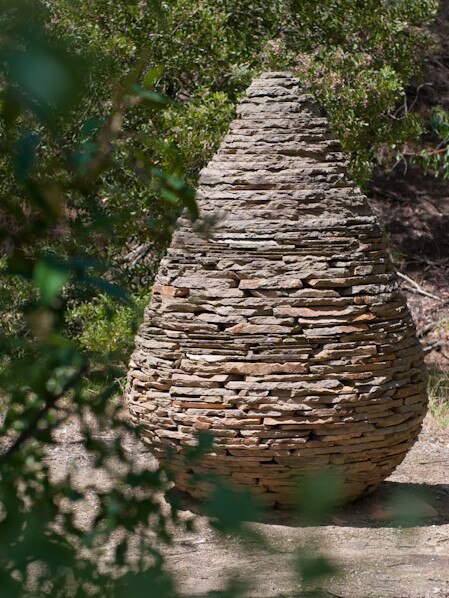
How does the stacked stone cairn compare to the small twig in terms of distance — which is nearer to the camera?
the stacked stone cairn

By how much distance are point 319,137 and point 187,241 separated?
873 millimetres

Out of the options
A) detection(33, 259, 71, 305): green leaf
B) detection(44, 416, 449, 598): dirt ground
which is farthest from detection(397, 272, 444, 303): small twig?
detection(33, 259, 71, 305): green leaf

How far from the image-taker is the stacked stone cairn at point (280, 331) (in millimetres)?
5234

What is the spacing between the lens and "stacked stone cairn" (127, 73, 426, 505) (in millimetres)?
5234

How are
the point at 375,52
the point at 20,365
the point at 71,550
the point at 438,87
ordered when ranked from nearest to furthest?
1. the point at 71,550
2. the point at 20,365
3. the point at 375,52
4. the point at 438,87

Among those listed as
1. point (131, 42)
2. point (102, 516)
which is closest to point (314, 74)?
point (131, 42)

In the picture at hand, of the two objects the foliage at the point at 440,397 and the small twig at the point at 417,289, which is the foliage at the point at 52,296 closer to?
the foliage at the point at 440,397

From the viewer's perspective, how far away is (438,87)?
1370cm

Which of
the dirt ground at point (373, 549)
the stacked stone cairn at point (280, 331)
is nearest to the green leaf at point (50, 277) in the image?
the dirt ground at point (373, 549)

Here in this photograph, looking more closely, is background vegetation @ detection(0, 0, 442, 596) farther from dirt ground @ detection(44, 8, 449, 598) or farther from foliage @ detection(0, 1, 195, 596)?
dirt ground @ detection(44, 8, 449, 598)

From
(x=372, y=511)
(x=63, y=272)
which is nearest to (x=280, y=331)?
(x=372, y=511)

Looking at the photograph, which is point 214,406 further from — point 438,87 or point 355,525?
point 438,87

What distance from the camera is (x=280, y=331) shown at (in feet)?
17.1

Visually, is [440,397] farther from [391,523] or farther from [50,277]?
[50,277]
